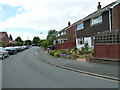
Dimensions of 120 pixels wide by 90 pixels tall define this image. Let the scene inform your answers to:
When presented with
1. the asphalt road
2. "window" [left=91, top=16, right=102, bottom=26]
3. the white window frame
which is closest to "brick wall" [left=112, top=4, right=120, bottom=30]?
"window" [left=91, top=16, right=102, bottom=26]

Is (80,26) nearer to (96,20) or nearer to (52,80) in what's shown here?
(96,20)

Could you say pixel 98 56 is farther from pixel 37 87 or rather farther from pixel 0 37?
pixel 0 37

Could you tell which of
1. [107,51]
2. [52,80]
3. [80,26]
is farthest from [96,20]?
[52,80]

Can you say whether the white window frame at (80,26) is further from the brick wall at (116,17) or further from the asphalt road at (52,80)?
the asphalt road at (52,80)

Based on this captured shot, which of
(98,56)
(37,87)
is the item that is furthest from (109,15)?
(37,87)

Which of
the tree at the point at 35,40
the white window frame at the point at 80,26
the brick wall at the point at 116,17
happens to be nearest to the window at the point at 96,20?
the brick wall at the point at 116,17

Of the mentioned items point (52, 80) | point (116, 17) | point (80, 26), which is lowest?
point (52, 80)

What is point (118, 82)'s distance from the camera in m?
7.31

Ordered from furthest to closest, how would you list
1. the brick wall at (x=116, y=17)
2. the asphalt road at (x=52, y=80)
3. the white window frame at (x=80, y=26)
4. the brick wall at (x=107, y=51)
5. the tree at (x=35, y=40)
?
the tree at (x=35, y=40)
the white window frame at (x=80, y=26)
the brick wall at (x=116, y=17)
the brick wall at (x=107, y=51)
the asphalt road at (x=52, y=80)

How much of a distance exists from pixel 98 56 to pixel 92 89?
7.32 meters

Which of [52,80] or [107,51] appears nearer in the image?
[52,80]

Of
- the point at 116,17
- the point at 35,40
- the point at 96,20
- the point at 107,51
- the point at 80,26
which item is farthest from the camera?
the point at 35,40

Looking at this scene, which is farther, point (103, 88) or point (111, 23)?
point (111, 23)

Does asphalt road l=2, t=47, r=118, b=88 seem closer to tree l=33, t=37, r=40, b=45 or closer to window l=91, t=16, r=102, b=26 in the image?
window l=91, t=16, r=102, b=26
